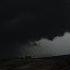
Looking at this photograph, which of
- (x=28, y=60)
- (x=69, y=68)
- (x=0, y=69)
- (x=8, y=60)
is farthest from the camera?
(x=8, y=60)

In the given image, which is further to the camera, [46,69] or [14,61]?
[14,61]

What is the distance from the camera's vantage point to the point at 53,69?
12812cm

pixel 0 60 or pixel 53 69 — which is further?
pixel 0 60

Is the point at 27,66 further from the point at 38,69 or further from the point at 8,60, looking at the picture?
the point at 8,60

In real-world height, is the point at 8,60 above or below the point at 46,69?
above

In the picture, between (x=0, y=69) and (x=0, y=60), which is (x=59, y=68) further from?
(x=0, y=60)

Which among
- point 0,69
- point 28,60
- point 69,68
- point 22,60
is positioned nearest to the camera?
point 69,68

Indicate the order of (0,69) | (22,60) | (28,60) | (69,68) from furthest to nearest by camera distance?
1. (22,60)
2. (28,60)
3. (0,69)
4. (69,68)

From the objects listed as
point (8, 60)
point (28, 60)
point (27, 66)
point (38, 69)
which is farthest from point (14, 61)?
point (38, 69)

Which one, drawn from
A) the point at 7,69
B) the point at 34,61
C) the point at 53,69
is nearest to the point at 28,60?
the point at 34,61

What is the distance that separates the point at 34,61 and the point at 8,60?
26698mm

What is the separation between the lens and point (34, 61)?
Result: 161 meters

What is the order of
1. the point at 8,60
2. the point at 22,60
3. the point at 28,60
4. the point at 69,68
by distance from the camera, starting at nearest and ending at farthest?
the point at 69,68, the point at 28,60, the point at 22,60, the point at 8,60

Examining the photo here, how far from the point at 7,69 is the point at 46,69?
78.7ft
